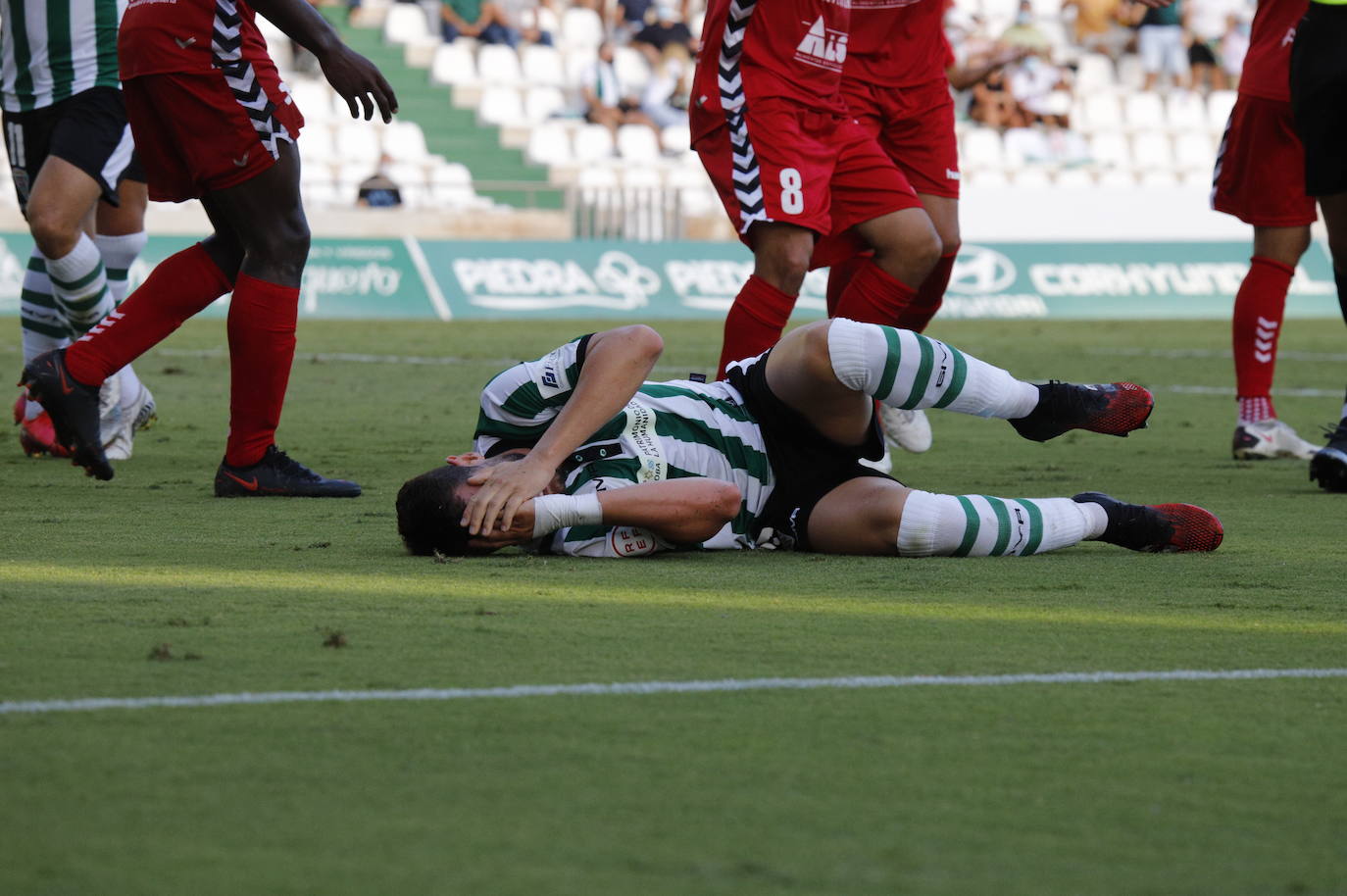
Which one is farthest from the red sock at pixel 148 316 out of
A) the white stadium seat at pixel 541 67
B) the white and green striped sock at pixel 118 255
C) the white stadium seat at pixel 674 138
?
the white stadium seat at pixel 541 67

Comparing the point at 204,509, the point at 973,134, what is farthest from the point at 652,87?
the point at 204,509

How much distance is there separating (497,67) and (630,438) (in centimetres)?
1818

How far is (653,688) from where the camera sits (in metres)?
2.56

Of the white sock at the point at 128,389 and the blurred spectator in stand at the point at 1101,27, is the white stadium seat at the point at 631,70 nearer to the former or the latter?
the blurred spectator in stand at the point at 1101,27

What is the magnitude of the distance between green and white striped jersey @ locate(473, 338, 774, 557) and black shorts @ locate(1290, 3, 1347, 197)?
234 cm

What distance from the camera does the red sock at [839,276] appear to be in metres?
6.18

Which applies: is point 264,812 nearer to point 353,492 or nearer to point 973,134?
point 353,492

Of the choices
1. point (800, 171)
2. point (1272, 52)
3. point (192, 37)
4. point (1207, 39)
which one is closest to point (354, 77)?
point (192, 37)

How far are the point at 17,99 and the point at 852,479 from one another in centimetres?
336

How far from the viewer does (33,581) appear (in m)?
3.49

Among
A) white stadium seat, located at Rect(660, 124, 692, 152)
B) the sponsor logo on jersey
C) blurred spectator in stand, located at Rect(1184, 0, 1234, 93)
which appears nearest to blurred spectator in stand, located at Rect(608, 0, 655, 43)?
white stadium seat, located at Rect(660, 124, 692, 152)

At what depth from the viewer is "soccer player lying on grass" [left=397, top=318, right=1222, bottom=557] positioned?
3.74m

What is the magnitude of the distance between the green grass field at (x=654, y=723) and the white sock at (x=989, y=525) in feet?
0.18

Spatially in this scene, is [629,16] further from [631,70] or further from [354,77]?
[354,77]
